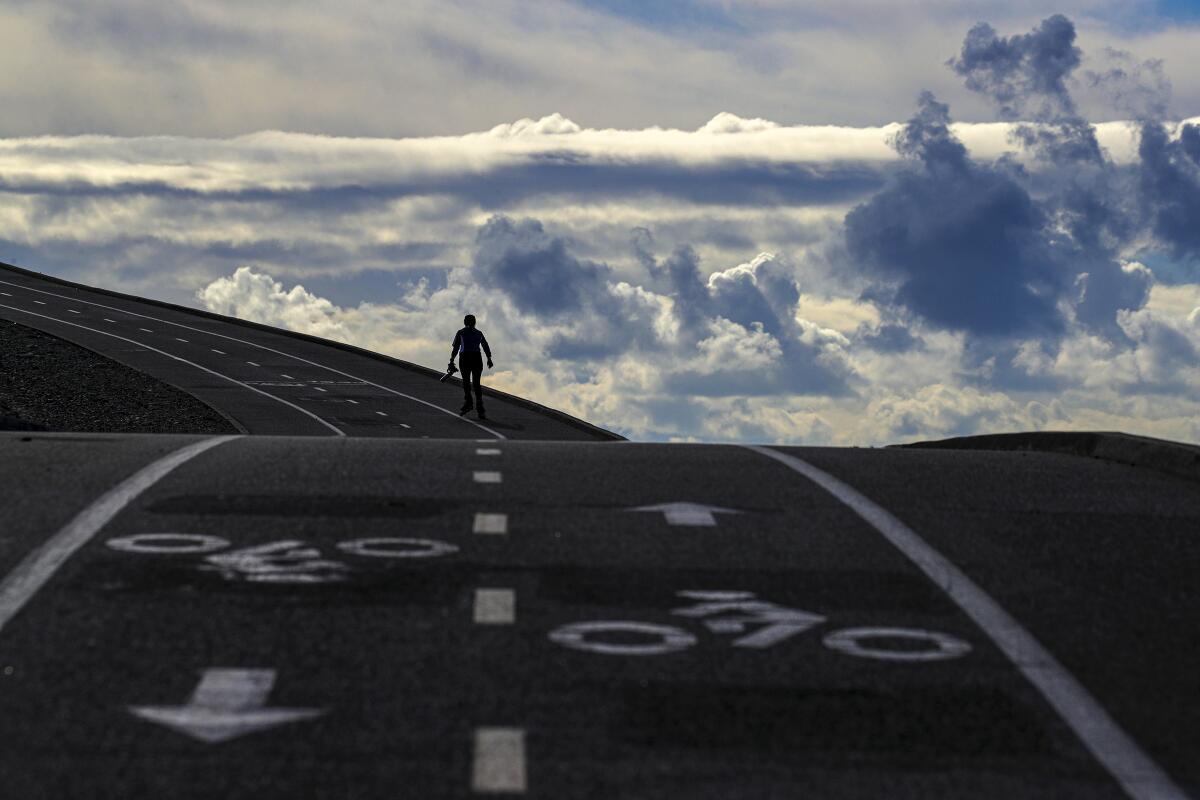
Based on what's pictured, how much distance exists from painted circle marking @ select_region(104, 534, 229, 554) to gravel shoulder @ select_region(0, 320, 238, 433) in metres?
39.1

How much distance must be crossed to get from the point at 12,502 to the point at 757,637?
508 centimetres

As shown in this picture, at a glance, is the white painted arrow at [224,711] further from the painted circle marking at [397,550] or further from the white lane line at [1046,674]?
the white lane line at [1046,674]

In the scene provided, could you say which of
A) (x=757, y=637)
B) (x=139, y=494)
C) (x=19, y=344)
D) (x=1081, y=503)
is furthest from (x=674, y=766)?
(x=19, y=344)

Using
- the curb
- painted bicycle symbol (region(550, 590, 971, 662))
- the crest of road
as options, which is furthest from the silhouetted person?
painted bicycle symbol (region(550, 590, 971, 662))

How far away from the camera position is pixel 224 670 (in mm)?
6703

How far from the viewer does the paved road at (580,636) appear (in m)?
5.75

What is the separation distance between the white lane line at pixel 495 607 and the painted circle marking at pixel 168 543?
1.78m

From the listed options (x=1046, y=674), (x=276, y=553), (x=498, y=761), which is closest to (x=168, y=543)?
(x=276, y=553)

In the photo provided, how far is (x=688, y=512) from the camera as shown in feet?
34.0

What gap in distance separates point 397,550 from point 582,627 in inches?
71.5

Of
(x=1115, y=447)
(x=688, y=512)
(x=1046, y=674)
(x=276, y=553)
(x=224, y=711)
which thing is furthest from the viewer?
(x=1115, y=447)

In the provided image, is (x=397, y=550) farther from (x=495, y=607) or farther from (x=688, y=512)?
(x=688, y=512)

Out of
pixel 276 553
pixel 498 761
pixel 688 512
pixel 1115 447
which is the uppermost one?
pixel 1115 447

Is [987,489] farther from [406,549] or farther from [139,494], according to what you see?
[139,494]
